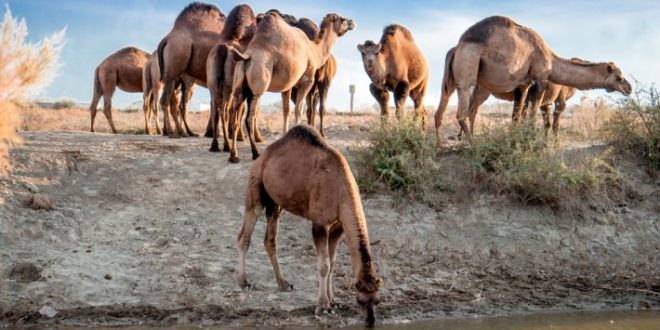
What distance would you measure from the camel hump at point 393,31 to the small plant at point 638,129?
4274 mm

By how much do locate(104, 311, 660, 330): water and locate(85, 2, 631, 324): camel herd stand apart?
1.14 meters

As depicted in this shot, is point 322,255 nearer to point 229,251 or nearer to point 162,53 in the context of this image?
point 229,251

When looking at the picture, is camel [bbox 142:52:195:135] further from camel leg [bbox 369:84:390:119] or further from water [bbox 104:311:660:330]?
water [bbox 104:311:660:330]

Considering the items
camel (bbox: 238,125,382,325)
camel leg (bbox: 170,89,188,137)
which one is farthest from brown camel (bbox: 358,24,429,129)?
camel (bbox: 238,125,382,325)

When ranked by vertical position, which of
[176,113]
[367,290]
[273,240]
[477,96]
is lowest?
[367,290]

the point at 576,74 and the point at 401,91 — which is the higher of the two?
the point at 576,74

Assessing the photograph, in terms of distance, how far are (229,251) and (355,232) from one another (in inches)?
120

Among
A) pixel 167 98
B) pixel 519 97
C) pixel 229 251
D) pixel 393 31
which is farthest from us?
pixel 393 31

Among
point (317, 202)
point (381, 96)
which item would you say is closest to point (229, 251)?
point (317, 202)

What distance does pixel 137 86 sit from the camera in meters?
21.0

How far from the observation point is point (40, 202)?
36.0 feet

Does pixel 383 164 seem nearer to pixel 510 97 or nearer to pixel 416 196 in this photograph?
pixel 416 196

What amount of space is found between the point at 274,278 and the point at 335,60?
761cm

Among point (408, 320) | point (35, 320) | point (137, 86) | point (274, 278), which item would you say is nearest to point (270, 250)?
point (274, 278)
